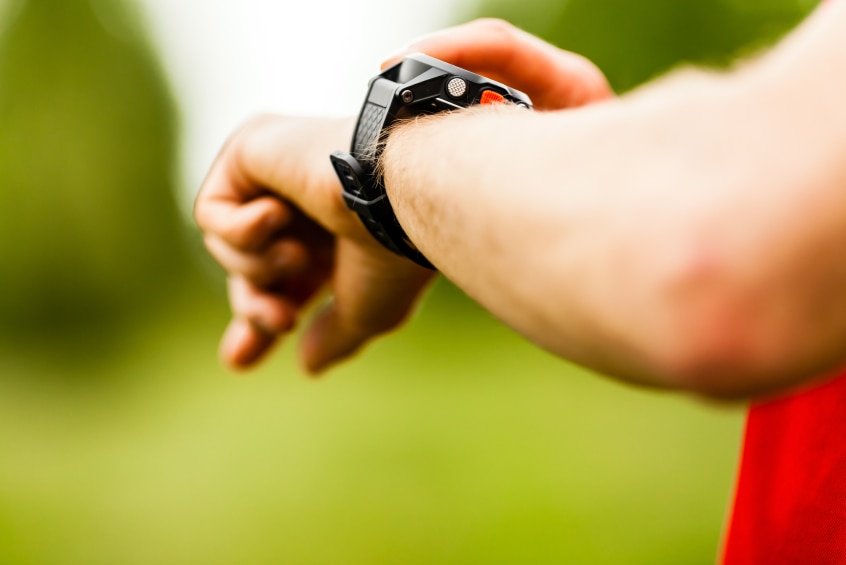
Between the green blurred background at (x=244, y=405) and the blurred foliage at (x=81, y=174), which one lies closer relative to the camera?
the green blurred background at (x=244, y=405)

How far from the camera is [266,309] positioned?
142 cm

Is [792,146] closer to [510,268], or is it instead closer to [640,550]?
[510,268]

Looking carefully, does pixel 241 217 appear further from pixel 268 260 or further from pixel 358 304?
pixel 358 304

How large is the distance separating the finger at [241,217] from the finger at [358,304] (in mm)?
123

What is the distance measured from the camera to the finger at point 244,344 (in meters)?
1.50

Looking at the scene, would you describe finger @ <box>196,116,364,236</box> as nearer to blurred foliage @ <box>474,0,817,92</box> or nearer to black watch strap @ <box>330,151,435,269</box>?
black watch strap @ <box>330,151,435,269</box>

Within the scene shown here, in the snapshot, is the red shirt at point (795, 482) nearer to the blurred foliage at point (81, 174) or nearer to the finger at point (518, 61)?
the finger at point (518, 61)

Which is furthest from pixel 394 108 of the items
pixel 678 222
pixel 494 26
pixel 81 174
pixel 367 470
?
pixel 81 174

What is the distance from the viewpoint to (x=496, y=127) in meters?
0.52

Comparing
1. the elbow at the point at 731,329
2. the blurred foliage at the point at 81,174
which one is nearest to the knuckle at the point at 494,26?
the elbow at the point at 731,329

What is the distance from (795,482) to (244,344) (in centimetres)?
105

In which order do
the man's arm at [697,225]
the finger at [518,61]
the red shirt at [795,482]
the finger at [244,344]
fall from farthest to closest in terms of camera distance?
the finger at [244,344], the finger at [518,61], the red shirt at [795,482], the man's arm at [697,225]

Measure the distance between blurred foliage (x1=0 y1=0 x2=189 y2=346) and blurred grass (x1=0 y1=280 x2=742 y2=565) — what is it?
410cm

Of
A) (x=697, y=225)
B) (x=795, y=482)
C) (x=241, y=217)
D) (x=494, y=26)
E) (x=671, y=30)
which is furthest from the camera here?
(x=671, y=30)
